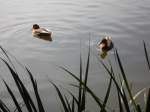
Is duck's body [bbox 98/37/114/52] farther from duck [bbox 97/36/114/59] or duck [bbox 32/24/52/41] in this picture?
duck [bbox 32/24/52/41]

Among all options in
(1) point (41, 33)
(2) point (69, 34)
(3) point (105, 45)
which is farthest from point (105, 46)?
(1) point (41, 33)

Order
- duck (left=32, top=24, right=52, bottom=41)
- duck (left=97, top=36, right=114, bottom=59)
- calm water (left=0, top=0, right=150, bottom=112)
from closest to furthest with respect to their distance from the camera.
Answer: calm water (left=0, top=0, right=150, bottom=112) < duck (left=97, top=36, right=114, bottom=59) < duck (left=32, top=24, right=52, bottom=41)

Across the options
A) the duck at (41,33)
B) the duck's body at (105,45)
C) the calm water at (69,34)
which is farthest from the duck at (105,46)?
the duck at (41,33)

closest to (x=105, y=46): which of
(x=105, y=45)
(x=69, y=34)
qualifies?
(x=105, y=45)

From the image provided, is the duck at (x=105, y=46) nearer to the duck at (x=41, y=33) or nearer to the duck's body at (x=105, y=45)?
the duck's body at (x=105, y=45)

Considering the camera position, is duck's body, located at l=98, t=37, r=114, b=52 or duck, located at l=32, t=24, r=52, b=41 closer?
duck's body, located at l=98, t=37, r=114, b=52

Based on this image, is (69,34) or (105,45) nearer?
(105,45)

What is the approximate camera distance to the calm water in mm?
6805

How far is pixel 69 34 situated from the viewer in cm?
936

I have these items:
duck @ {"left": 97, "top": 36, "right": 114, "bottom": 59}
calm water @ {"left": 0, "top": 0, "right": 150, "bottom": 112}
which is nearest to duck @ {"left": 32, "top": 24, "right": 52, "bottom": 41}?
calm water @ {"left": 0, "top": 0, "right": 150, "bottom": 112}

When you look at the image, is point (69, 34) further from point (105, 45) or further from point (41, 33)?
point (105, 45)

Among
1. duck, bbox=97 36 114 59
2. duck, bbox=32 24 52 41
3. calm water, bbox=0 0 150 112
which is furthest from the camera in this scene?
duck, bbox=32 24 52 41

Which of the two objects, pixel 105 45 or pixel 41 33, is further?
pixel 41 33

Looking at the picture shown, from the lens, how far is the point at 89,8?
37.6ft
